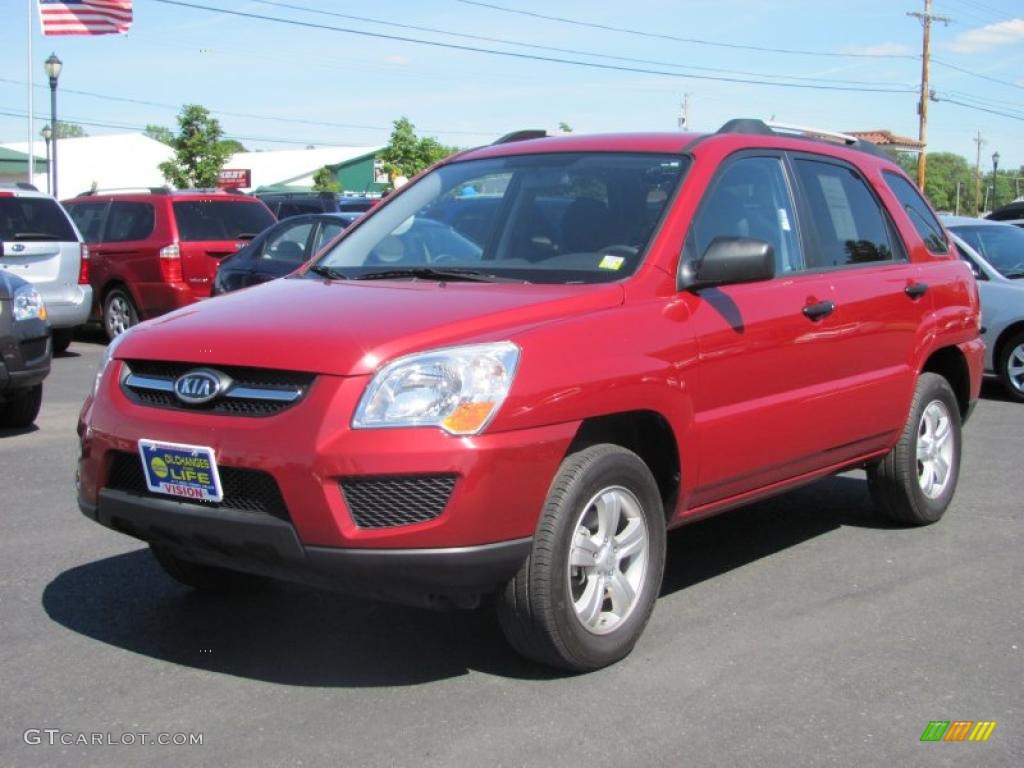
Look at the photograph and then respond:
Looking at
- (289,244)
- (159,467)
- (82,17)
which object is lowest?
(159,467)

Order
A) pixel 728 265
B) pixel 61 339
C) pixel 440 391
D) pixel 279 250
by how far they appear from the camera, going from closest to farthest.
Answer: pixel 440 391
pixel 728 265
pixel 279 250
pixel 61 339

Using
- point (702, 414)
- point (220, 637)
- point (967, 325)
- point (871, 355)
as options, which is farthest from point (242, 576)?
point (967, 325)

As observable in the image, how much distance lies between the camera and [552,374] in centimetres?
390

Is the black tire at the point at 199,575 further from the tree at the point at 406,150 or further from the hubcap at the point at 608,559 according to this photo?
the tree at the point at 406,150

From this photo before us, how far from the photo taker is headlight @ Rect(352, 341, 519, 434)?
3.69m

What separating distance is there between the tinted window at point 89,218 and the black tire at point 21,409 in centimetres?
670

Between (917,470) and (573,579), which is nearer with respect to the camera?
(573,579)

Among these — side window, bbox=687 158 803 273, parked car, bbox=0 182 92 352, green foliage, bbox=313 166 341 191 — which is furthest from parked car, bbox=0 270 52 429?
green foliage, bbox=313 166 341 191

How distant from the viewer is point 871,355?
5.55 metres

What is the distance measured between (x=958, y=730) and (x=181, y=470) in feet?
8.24

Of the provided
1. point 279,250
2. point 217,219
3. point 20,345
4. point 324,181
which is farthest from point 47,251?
point 324,181

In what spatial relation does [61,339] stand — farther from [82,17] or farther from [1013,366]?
[82,17]

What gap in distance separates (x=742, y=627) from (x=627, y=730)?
1.08m

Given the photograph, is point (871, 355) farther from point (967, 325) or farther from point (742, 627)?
point (742, 627)
